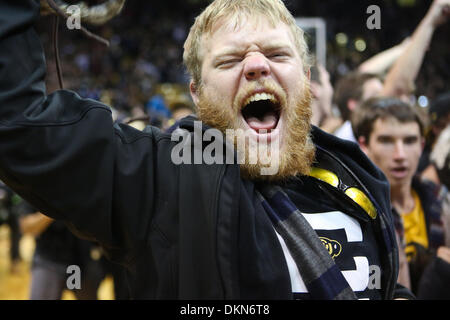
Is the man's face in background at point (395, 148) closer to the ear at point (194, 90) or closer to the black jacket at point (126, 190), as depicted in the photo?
the ear at point (194, 90)

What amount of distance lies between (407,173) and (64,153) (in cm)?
180

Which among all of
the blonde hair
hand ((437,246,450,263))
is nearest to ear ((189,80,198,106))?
the blonde hair

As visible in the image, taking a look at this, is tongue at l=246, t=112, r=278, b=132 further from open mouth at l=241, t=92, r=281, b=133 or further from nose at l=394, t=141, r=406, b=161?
nose at l=394, t=141, r=406, b=161

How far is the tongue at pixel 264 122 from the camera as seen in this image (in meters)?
1.37

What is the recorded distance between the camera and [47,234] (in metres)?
2.82

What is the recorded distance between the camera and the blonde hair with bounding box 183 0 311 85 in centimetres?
133

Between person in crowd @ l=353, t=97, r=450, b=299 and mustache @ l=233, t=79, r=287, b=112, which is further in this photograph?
person in crowd @ l=353, t=97, r=450, b=299

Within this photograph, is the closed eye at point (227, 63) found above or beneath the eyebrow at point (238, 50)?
beneath

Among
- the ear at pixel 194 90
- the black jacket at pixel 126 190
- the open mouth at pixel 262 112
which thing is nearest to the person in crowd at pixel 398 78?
the open mouth at pixel 262 112

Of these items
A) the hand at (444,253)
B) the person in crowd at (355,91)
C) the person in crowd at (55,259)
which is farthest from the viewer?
the person in crowd at (355,91)

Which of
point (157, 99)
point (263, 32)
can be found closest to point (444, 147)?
point (263, 32)

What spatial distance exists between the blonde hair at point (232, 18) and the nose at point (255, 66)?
0.36ft

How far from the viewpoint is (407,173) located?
2.34m

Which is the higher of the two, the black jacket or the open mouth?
the open mouth
